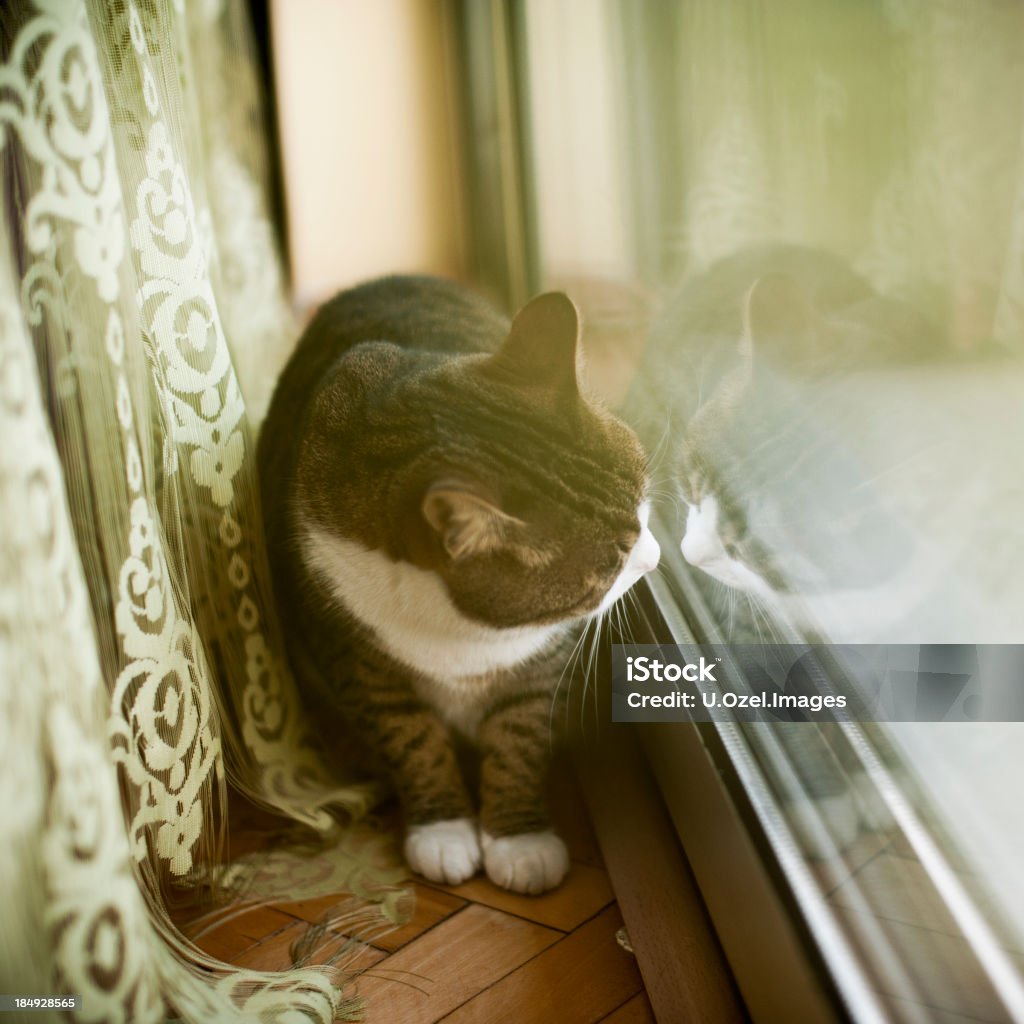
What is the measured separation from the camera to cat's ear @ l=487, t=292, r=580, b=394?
0.78 m

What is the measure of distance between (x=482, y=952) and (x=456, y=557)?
0.34m

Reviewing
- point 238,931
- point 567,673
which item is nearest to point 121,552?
point 238,931

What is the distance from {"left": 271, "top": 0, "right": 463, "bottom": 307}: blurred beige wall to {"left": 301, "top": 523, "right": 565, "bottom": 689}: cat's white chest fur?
3.76ft

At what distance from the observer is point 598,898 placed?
80cm

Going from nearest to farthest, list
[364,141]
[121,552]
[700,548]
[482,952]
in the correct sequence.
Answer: [121,552]
[482,952]
[700,548]
[364,141]

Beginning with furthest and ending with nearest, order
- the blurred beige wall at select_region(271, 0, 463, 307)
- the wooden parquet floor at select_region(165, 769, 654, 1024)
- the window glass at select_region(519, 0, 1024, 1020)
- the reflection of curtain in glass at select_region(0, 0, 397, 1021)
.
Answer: the blurred beige wall at select_region(271, 0, 463, 307) < the wooden parquet floor at select_region(165, 769, 654, 1024) < the window glass at select_region(519, 0, 1024, 1020) < the reflection of curtain in glass at select_region(0, 0, 397, 1021)

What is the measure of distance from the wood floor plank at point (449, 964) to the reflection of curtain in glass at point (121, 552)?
5 centimetres

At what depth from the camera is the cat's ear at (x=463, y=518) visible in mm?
648

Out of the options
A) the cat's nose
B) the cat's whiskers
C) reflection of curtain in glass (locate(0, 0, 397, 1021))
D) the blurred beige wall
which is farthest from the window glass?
the blurred beige wall

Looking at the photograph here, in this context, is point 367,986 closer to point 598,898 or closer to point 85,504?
point 598,898

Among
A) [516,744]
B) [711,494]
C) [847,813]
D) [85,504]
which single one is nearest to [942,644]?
[847,813]

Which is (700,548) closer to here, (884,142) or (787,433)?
(787,433)

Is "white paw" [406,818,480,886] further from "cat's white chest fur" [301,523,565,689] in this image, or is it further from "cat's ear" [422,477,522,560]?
"cat's ear" [422,477,522,560]

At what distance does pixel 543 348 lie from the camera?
2.61 ft
